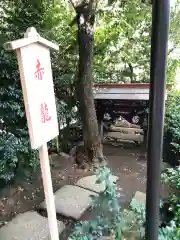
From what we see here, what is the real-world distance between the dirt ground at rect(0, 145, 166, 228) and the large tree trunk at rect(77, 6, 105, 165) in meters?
0.42

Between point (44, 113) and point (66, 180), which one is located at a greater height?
point (44, 113)

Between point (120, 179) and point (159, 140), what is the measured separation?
3069 millimetres

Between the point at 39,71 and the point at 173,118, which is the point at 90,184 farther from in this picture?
the point at 39,71

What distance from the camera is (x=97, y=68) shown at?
6.39m

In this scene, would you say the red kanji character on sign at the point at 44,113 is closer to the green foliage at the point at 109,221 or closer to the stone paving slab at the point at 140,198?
the green foliage at the point at 109,221

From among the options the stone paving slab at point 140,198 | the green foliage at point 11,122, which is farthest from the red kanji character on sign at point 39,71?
the stone paving slab at point 140,198

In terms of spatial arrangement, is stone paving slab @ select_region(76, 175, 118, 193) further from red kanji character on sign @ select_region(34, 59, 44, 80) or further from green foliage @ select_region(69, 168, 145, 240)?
red kanji character on sign @ select_region(34, 59, 44, 80)

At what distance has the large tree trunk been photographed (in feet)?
14.3

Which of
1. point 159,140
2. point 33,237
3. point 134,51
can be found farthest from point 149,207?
point 134,51

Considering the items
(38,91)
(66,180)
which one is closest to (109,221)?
(38,91)

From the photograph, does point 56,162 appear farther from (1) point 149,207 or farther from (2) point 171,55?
(2) point 171,55

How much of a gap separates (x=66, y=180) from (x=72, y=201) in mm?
833

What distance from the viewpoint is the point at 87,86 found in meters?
4.68

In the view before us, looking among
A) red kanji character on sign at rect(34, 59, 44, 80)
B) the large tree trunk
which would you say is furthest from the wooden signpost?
the large tree trunk
